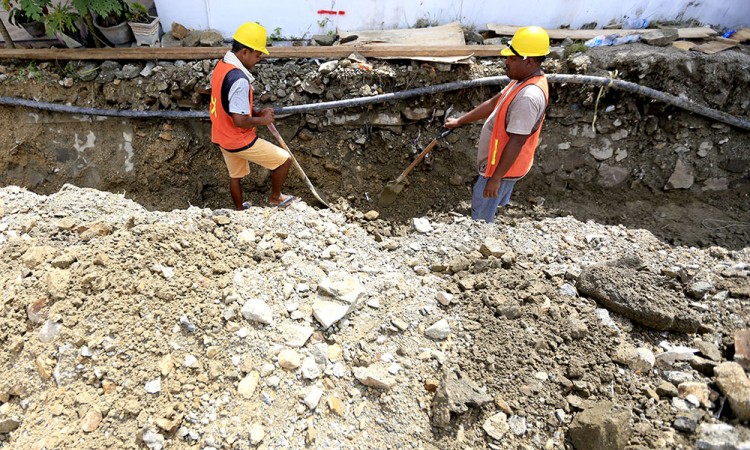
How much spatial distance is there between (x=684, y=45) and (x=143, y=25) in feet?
19.7

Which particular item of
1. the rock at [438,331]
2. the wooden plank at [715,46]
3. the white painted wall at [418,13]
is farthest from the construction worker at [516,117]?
the wooden plank at [715,46]

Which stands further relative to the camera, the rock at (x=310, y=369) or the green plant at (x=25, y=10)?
the green plant at (x=25, y=10)

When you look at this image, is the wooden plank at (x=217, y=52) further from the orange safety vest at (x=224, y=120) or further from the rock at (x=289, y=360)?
the rock at (x=289, y=360)

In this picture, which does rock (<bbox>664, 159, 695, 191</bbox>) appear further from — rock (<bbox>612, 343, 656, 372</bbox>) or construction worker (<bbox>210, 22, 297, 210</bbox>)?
construction worker (<bbox>210, 22, 297, 210</bbox>)

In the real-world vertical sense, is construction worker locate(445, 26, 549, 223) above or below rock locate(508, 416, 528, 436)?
above

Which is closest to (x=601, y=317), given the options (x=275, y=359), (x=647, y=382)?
(x=647, y=382)

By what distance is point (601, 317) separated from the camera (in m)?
2.71

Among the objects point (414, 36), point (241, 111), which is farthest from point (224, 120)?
point (414, 36)

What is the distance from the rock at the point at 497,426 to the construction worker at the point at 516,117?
166 centimetres

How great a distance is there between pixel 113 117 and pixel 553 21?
5298 millimetres

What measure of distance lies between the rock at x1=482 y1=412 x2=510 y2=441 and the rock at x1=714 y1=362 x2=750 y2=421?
109 cm

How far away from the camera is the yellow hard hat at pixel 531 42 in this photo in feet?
9.45

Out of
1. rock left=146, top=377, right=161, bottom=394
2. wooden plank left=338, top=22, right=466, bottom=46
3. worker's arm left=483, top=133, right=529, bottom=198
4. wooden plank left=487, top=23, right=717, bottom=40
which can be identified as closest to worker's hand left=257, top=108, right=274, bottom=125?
wooden plank left=338, top=22, right=466, bottom=46

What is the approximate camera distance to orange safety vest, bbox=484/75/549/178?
3.02 metres
